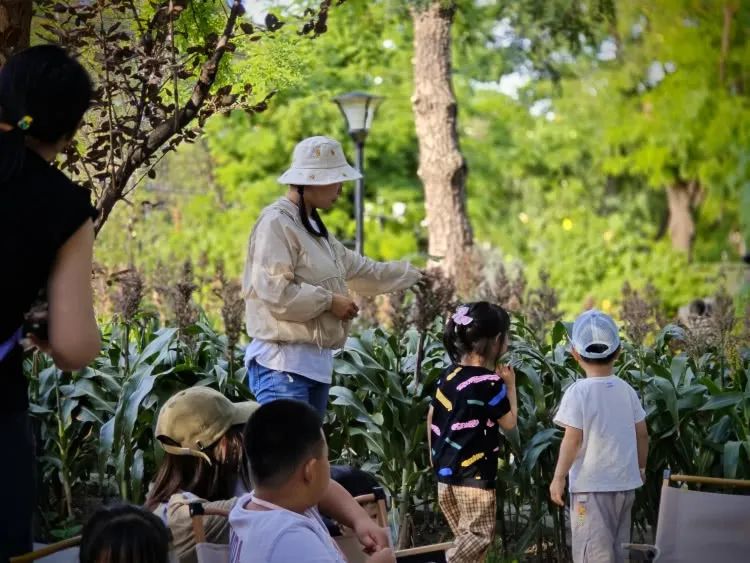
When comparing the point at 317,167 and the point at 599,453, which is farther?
the point at 317,167

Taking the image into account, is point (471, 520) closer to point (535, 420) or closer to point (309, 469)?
point (535, 420)

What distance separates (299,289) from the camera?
14.6 feet

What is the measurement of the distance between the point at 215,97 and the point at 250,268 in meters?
1.04

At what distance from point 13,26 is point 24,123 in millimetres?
1260

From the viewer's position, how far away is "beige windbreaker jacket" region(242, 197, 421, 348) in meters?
4.44

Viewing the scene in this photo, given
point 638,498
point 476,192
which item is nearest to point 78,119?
point 638,498

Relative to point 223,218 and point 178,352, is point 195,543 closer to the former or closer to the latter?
point 178,352

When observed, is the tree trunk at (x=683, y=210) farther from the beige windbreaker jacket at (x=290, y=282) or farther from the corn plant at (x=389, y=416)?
the beige windbreaker jacket at (x=290, y=282)


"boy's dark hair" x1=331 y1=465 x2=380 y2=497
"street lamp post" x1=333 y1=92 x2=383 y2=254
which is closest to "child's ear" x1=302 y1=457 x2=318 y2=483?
"boy's dark hair" x1=331 y1=465 x2=380 y2=497

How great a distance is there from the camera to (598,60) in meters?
27.2

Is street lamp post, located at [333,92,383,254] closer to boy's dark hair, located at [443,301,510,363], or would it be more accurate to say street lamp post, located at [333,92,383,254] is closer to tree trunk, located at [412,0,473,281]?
tree trunk, located at [412,0,473,281]

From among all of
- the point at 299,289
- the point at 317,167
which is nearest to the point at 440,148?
the point at 317,167

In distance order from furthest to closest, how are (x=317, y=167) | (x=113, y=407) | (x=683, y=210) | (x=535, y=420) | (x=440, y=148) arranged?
(x=683, y=210), (x=440, y=148), (x=113, y=407), (x=535, y=420), (x=317, y=167)

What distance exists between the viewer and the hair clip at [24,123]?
7.66ft
